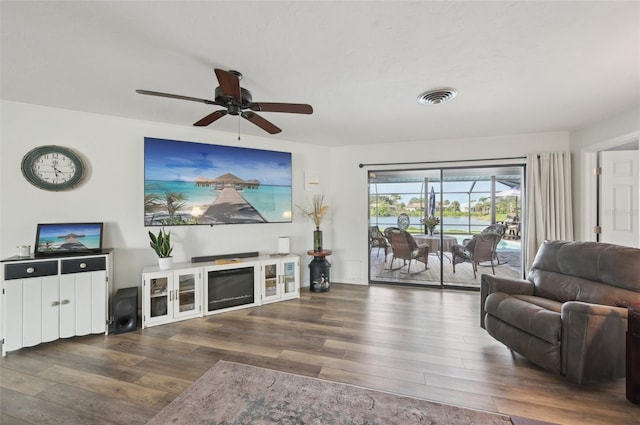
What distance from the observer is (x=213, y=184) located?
363 centimetres

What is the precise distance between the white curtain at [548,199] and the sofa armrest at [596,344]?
7.20 ft

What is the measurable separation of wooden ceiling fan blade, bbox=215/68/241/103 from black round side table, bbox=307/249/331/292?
9.07 feet

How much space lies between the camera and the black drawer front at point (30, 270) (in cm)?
235

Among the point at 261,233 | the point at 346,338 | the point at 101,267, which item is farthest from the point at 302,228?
the point at 101,267

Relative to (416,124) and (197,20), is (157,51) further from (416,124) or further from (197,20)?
(416,124)

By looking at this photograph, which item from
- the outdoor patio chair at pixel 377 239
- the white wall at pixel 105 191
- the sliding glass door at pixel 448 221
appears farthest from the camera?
the outdoor patio chair at pixel 377 239

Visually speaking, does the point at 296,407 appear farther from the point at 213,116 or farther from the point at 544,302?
the point at 544,302

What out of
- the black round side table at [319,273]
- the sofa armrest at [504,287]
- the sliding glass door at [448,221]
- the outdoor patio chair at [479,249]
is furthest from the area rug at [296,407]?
the outdoor patio chair at [479,249]

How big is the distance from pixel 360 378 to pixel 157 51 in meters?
2.91

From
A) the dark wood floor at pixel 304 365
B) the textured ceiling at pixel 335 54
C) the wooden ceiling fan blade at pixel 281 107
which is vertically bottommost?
the dark wood floor at pixel 304 365

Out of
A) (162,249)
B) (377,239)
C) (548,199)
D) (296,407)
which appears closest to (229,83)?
(296,407)

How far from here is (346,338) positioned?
263 centimetres

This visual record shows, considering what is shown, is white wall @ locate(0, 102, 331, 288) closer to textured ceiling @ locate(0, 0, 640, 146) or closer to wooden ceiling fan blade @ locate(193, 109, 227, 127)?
textured ceiling @ locate(0, 0, 640, 146)

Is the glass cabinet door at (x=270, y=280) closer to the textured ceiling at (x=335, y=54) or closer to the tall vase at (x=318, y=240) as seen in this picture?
the tall vase at (x=318, y=240)
